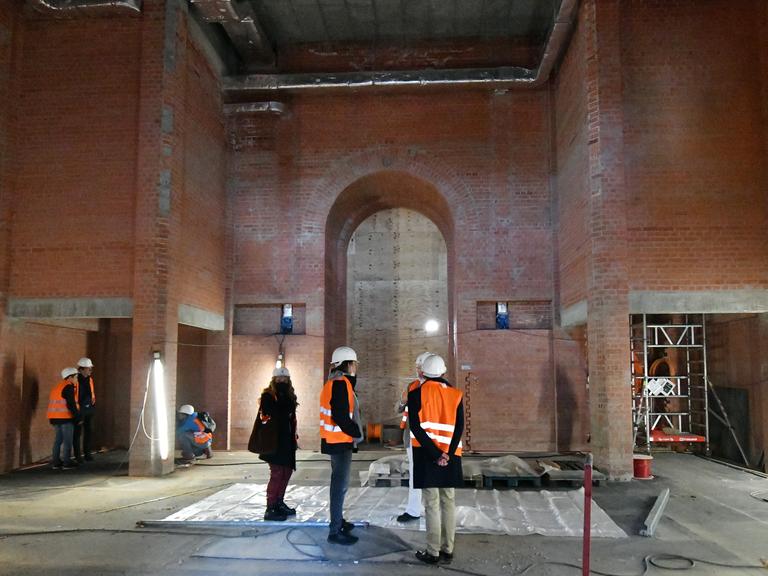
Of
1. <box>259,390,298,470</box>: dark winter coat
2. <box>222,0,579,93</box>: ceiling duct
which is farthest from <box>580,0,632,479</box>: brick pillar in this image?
<box>259,390,298,470</box>: dark winter coat

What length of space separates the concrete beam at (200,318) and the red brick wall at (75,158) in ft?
3.87

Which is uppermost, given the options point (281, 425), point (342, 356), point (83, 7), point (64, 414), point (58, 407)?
point (83, 7)

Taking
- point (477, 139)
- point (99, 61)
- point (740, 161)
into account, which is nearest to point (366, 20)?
point (477, 139)

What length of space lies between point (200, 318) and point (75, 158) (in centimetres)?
376

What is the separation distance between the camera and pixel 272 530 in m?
6.81

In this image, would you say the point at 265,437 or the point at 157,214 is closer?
the point at 265,437

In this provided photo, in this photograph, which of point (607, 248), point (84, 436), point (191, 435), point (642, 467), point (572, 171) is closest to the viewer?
point (642, 467)

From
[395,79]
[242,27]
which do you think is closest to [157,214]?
[242,27]

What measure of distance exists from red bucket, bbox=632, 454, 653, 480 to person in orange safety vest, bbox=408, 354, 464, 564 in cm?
545

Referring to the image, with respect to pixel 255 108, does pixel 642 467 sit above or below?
below

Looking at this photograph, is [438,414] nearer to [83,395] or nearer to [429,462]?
[429,462]

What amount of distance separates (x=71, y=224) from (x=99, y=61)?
303 cm

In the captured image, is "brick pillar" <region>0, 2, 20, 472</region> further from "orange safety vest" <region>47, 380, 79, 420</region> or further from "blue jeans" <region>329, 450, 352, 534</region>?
"blue jeans" <region>329, 450, 352, 534</region>

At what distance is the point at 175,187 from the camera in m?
11.1
